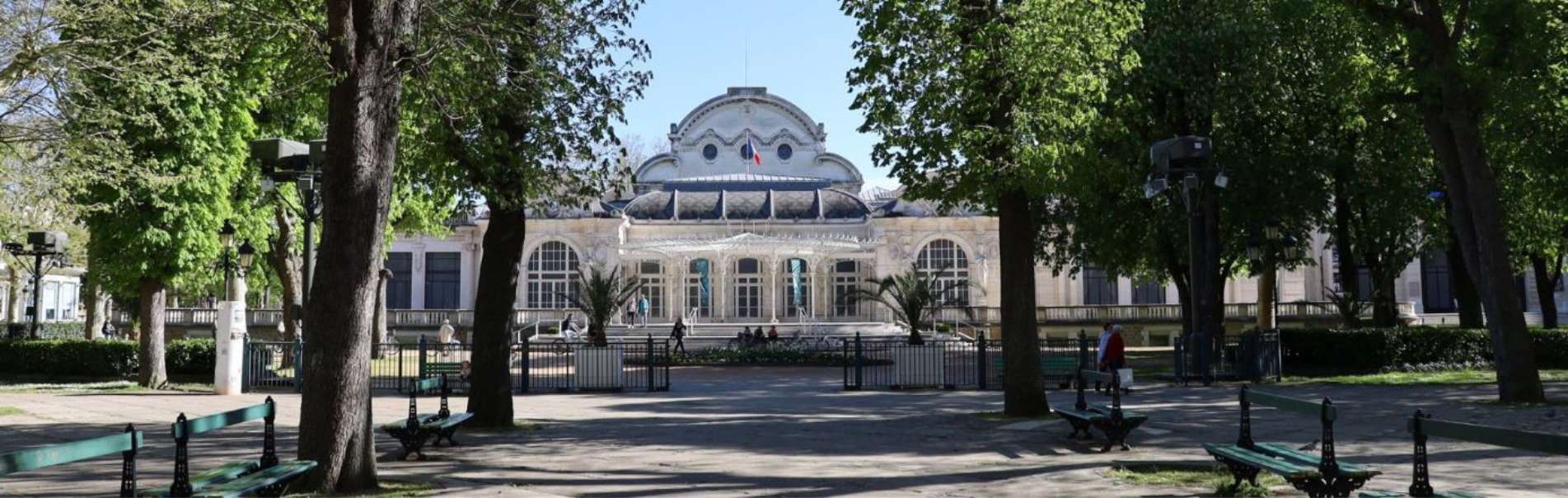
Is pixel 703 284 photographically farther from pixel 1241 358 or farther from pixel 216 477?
pixel 216 477

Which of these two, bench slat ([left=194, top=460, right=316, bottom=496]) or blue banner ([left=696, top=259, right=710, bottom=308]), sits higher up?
blue banner ([left=696, top=259, right=710, bottom=308])

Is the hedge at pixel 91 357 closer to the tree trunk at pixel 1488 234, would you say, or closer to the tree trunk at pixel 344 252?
the tree trunk at pixel 344 252

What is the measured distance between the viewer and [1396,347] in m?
22.5

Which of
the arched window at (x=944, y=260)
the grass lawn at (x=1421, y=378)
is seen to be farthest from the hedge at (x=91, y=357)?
the arched window at (x=944, y=260)

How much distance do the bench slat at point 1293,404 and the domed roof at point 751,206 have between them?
38.0 m

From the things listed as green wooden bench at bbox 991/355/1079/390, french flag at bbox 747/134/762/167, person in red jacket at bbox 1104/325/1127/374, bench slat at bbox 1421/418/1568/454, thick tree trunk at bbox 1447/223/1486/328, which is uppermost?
french flag at bbox 747/134/762/167

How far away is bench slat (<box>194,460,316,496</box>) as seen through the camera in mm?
6672

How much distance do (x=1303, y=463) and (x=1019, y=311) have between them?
20.1 feet

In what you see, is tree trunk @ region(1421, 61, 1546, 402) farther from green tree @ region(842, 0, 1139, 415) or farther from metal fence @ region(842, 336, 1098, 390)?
metal fence @ region(842, 336, 1098, 390)

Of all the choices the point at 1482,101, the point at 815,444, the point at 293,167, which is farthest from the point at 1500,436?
the point at 293,167

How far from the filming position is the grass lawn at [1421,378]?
65.0 ft

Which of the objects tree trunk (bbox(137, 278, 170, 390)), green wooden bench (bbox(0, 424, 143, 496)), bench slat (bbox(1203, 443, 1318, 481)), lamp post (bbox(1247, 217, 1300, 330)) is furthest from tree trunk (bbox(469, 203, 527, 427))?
lamp post (bbox(1247, 217, 1300, 330))

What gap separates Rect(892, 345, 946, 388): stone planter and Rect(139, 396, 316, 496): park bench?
1364 centimetres

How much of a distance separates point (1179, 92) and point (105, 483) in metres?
20.2
